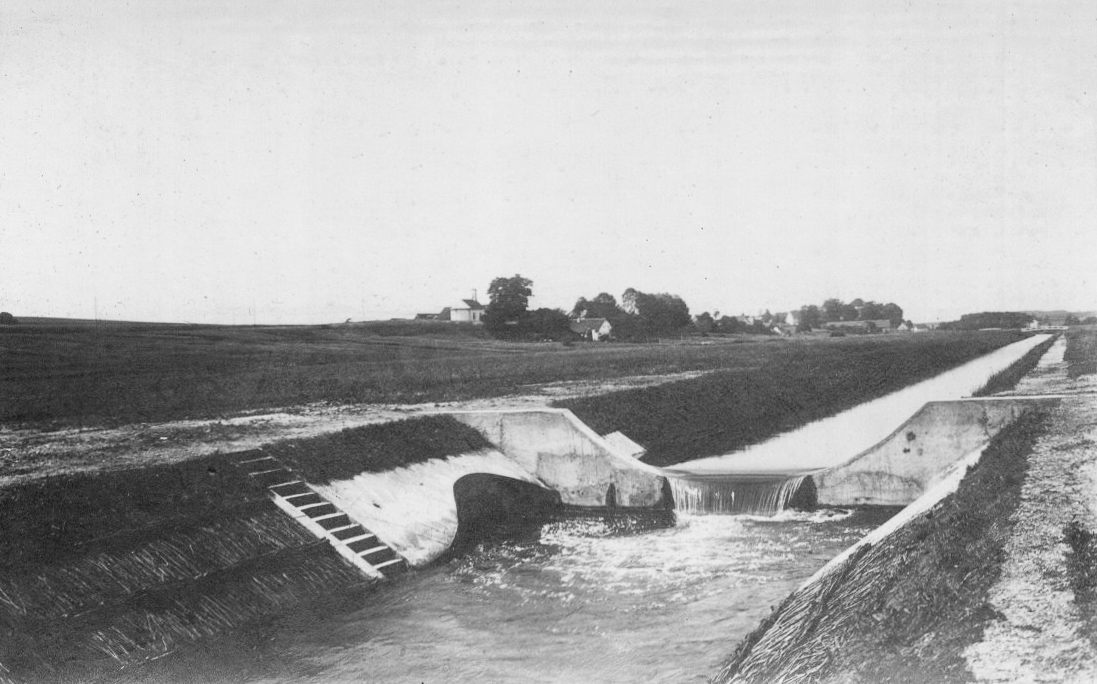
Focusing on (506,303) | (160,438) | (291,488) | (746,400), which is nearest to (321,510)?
(291,488)

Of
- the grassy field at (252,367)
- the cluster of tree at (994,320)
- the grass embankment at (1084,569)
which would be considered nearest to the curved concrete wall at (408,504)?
the grassy field at (252,367)

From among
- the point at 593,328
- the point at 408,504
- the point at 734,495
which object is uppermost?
the point at 593,328

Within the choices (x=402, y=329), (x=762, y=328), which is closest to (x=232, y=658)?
(x=402, y=329)

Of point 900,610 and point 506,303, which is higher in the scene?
point 506,303

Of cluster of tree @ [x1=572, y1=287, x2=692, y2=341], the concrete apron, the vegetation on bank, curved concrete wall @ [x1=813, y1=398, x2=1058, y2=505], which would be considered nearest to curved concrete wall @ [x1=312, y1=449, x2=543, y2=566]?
the concrete apron

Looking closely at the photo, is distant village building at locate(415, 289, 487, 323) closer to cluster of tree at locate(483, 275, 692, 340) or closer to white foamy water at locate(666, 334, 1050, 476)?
cluster of tree at locate(483, 275, 692, 340)

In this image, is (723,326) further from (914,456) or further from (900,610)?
(900,610)
